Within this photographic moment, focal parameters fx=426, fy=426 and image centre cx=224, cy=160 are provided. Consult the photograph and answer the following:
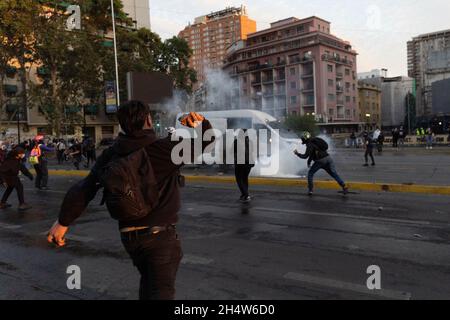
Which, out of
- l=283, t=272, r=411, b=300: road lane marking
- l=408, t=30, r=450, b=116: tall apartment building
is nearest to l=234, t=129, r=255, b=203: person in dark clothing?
l=283, t=272, r=411, b=300: road lane marking

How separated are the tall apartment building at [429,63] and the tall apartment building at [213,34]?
39.3 meters

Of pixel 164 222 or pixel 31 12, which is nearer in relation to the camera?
pixel 164 222

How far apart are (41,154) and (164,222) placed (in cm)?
1223

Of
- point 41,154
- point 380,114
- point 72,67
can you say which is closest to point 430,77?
point 380,114

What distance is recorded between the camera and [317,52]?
6994 cm

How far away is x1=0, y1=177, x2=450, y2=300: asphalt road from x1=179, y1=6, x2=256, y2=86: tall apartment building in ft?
108

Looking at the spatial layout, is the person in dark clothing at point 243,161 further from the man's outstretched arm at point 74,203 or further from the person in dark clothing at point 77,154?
the person in dark clothing at point 77,154

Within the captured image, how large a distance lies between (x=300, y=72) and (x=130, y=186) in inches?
2846

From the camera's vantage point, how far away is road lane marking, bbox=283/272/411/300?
402 centimetres

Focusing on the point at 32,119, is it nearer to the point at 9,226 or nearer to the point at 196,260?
the point at 9,226

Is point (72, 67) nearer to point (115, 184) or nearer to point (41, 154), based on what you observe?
point (41, 154)

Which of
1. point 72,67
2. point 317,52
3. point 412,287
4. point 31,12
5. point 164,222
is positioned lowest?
point 412,287

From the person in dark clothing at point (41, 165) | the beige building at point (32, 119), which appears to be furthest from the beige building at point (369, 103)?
A: the person in dark clothing at point (41, 165)

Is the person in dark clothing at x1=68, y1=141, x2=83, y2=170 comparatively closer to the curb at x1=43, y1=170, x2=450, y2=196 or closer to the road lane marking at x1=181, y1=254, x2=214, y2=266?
the curb at x1=43, y1=170, x2=450, y2=196
